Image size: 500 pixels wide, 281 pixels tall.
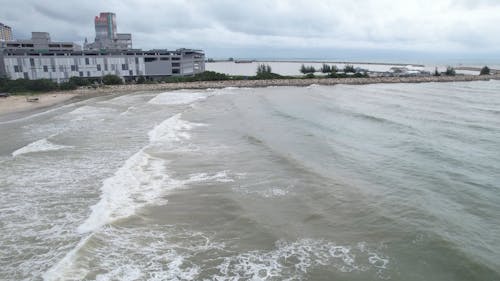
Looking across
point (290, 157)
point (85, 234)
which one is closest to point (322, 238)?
point (85, 234)

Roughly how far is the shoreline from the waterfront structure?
18.5 m

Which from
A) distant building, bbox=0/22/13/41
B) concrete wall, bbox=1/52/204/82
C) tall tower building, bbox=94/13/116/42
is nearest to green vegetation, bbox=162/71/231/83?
concrete wall, bbox=1/52/204/82

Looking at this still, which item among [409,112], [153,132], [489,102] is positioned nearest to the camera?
[153,132]

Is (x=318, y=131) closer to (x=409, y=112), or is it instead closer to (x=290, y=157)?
(x=290, y=157)

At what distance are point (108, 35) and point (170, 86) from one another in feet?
197

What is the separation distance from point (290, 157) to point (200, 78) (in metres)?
68.2

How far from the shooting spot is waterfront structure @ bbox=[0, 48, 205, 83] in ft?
263

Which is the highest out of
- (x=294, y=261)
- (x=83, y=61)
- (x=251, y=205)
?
(x=83, y=61)

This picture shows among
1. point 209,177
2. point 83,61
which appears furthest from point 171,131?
point 83,61

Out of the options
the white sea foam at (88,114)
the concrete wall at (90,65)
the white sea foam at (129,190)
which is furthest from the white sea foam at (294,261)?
the concrete wall at (90,65)

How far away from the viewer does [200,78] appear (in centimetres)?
8481

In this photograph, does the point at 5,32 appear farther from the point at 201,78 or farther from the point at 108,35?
the point at 201,78

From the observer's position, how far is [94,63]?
88312mm

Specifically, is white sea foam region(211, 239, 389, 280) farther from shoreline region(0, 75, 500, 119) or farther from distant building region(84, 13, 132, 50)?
distant building region(84, 13, 132, 50)
